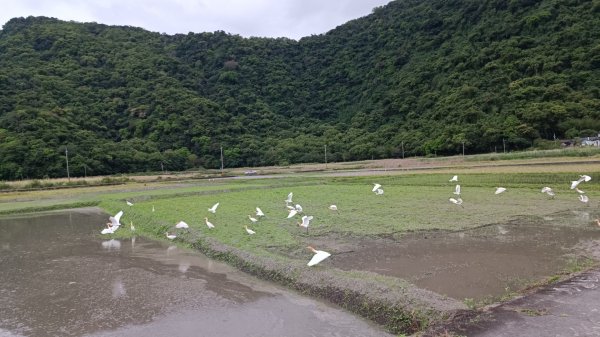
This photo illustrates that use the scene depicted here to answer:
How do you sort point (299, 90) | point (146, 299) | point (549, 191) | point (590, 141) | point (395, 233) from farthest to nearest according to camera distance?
point (299, 90), point (590, 141), point (549, 191), point (395, 233), point (146, 299)

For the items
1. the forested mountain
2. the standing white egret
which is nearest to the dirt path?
the standing white egret

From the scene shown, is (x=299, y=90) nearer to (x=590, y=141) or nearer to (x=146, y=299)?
(x=590, y=141)

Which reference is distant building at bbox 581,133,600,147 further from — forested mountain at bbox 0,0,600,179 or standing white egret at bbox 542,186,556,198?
standing white egret at bbox 542,186,556,198

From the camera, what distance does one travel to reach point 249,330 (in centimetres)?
593

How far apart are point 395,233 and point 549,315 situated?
223 inches

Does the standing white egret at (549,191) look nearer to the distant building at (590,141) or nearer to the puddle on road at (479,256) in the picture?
the puddle on road at (479,256)

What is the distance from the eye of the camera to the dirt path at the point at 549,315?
475 centimetres

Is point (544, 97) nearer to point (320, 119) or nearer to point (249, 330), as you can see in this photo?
point (320, 119)

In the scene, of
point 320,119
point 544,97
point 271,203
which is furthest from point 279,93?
point 271,203

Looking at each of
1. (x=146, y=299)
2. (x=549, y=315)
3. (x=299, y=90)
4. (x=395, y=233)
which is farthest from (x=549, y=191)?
(x=299, y=90)

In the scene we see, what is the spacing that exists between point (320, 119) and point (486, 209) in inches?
2536

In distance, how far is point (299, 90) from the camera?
3270 inches

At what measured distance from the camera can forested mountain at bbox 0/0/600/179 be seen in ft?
147

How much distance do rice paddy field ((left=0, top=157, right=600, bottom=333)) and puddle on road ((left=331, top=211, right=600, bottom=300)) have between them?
31 millimetres
